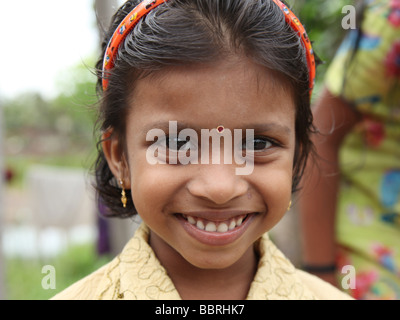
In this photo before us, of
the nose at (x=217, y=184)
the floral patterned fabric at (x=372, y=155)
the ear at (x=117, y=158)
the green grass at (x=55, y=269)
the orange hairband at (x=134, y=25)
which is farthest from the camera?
the green grass at (x=55, y=269)

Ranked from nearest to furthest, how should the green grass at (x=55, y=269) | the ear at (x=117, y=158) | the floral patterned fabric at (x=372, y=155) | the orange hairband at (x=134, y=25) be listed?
the orange hairband at (x=134, y=25) < the ear at (x=117, y=158) < the floral patterned fabric at (x=372, y=155) < the green grass at (x=55, y=269)

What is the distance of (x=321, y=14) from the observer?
414 cm

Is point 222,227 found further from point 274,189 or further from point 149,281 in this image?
point 149,281

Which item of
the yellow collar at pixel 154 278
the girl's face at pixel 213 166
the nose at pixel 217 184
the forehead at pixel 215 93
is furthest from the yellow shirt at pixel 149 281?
the forehead at pixel 215 93

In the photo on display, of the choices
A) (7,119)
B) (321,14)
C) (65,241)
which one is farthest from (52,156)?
(321,14)

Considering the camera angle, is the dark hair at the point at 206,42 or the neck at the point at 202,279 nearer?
the dark hair at the point at 206,42

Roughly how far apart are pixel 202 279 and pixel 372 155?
871mm

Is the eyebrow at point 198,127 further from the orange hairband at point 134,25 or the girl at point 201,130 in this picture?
the orange hairband at point 134,25

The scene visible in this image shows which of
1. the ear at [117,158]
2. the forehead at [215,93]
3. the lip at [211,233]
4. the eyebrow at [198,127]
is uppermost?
the forehead at [215,93]

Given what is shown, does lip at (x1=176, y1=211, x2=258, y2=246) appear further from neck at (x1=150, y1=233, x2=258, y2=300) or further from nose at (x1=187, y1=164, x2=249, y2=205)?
neck at (x1=150, y1=233, x2=258, y2=300)

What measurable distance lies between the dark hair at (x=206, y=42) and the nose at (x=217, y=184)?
0.26 meters

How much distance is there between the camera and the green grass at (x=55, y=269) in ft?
13.2

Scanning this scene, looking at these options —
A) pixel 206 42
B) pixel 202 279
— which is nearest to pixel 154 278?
pixel 202 279

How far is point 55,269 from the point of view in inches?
169
